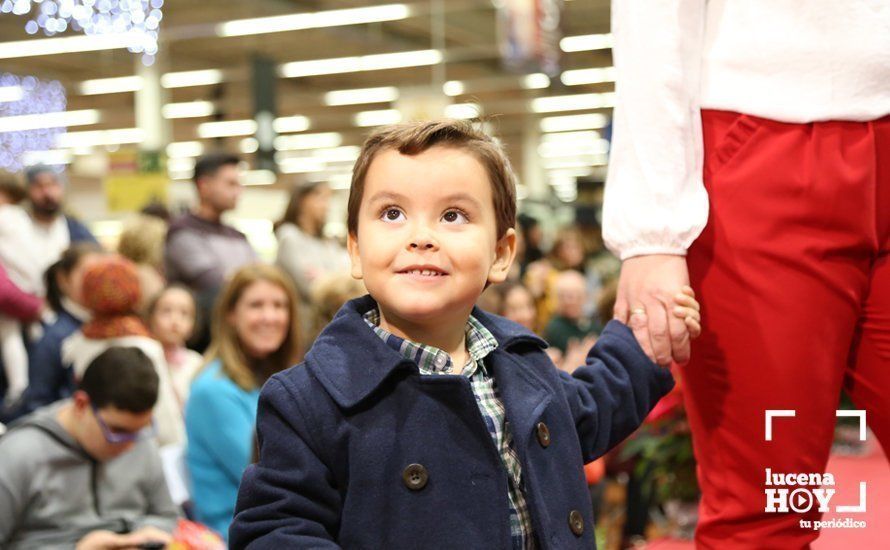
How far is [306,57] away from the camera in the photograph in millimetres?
17078

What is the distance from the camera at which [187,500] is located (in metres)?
4.21

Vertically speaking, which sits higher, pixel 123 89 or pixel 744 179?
pixel 123 89

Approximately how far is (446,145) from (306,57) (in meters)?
16.0

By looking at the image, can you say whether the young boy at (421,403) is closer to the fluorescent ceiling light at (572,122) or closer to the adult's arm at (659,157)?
the adult's arm at (659,157)

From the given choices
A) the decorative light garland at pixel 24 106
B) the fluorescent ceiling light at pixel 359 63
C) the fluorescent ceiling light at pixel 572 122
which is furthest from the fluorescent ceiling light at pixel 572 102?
the decorative light garland at pixel 24 106

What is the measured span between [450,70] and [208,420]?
1574 centimetres

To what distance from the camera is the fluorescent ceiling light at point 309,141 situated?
2397 cm

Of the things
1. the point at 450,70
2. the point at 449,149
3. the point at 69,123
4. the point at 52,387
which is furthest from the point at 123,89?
the point at 449,149

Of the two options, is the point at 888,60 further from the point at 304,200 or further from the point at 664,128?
the point at 304,200

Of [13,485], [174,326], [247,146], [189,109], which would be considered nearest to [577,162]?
[247,146]

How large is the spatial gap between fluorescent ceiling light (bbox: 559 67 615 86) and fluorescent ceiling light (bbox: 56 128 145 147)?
8.78 metres

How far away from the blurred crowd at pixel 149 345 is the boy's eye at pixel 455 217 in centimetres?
214

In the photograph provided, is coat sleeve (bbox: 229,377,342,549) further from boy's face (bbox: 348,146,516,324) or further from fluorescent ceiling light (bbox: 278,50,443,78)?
fluorescent ceiling light (bbox: 278,50,443,78)

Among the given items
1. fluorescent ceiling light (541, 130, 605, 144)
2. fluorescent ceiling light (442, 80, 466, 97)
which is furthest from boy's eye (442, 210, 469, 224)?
fluorescent ceiling light (541, 130, 605, 144)
